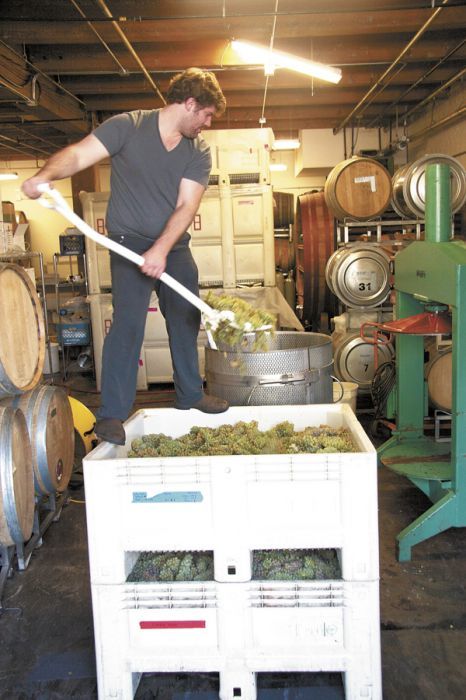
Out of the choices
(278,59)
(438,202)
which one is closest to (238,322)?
(438,202)

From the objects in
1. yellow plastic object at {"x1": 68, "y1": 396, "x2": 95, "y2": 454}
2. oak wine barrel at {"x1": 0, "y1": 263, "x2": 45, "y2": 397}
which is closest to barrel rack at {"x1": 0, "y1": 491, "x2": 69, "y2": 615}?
yellow plastic object at {"x1": 68, "y1": 396, "x2": 95, "y2": 454}

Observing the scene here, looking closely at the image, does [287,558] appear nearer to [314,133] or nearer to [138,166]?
[138,166]

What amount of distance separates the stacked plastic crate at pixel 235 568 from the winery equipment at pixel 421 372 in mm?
1510

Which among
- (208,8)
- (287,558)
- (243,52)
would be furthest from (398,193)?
(287,558)

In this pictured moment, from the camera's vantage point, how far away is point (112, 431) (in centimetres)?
271

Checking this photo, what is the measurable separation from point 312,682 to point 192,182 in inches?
86.0

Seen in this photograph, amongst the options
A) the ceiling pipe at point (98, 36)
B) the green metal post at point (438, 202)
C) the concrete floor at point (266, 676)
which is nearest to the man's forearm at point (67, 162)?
the concrete floor at point (266, 676)

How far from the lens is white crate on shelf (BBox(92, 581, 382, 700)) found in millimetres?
2320

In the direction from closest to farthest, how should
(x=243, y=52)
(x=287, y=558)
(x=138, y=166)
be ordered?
(x=287, y=558), (x=138, y=166), (x=243, y=52)

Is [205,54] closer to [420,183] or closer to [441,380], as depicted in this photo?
[420,183]

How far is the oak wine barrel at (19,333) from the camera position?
12.2 feet

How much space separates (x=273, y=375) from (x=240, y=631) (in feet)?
5.17

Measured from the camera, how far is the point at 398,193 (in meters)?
7.27

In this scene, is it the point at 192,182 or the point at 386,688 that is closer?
the point at 386,688
